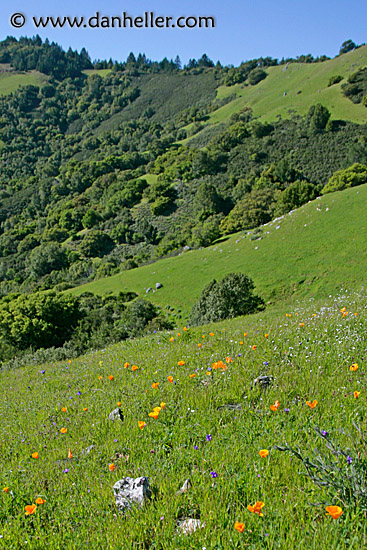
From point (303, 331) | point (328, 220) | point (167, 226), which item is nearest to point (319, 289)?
point (328, 220)

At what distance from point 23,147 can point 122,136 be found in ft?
199

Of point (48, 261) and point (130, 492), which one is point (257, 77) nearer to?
point (48, 261)

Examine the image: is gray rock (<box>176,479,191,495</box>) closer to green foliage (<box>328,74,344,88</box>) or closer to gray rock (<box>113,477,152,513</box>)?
gray rock (<box>113,477,152,513</box>)

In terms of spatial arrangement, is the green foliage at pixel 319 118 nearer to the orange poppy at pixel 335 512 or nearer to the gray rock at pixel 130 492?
the gray rock at pixel 130 492

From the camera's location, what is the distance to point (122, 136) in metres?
185

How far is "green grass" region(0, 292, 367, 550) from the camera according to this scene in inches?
92.5

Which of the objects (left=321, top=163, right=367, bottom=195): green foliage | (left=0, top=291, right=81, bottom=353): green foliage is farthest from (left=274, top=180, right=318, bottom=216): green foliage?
(left=0, top=291, right=81, bottom=353): green foliage

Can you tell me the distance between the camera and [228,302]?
92.7ft

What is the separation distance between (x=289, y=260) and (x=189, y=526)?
34.9m

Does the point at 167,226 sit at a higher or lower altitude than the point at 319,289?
higher

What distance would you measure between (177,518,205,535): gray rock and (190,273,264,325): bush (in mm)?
24622

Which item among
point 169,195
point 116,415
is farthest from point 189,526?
point 169,195

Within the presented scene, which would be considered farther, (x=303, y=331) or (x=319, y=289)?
(x=319, y=289)

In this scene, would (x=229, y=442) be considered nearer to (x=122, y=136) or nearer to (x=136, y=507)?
(x=136, y=507)
